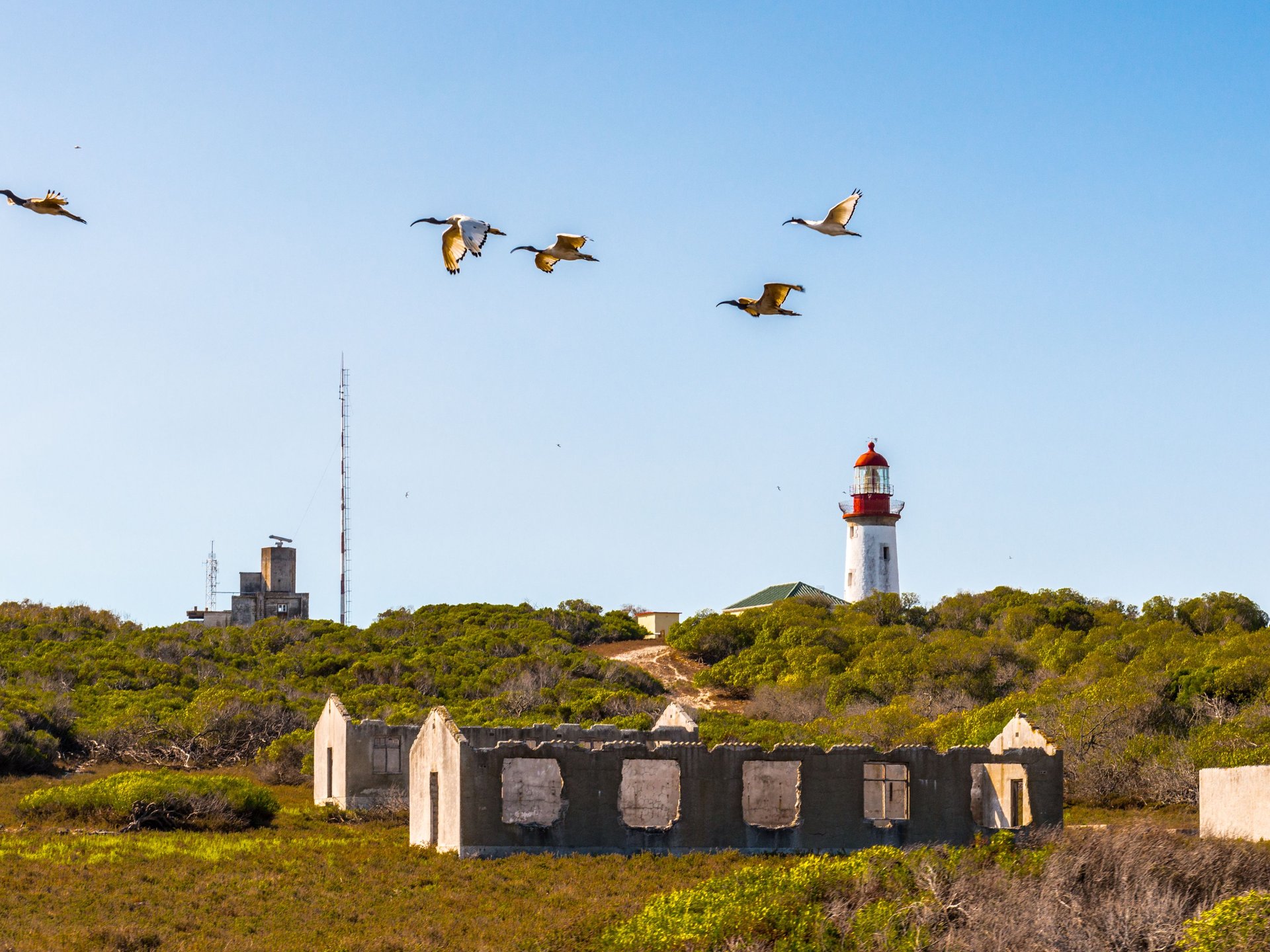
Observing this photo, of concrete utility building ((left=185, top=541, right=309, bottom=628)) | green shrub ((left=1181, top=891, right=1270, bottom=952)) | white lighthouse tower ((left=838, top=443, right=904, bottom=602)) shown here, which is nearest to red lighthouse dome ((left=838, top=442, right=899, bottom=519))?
white lighthouse tower ((left=838, top=443, right=904, bottom=602))

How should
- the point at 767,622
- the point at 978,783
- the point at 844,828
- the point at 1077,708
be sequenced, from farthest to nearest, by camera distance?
1. the point at 767,622
2. the point at 1077,708
3. the point at 978,783
4. the point at 844,828

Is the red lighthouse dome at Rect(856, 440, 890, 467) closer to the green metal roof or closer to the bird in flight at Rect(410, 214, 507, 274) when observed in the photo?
the green metal roof

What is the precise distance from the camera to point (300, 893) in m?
22.5

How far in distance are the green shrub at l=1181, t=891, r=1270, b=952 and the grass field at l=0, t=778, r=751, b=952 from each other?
7205mm

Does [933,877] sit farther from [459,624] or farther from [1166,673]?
[459,624]

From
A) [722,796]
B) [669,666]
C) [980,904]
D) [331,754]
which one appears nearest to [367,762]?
[331,754]

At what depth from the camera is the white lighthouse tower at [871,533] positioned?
66.1 metres

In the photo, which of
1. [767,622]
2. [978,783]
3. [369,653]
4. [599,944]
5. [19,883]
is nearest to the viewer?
[599,944]

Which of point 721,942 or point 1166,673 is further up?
point 1166,673

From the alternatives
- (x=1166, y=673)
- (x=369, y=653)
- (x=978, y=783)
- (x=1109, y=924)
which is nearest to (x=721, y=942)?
(x=1109, y=924)

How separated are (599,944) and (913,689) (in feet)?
111

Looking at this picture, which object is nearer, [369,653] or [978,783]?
→ [978,783]

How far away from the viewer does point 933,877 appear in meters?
19.1

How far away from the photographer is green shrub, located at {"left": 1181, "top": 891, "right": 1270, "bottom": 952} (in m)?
16.4
